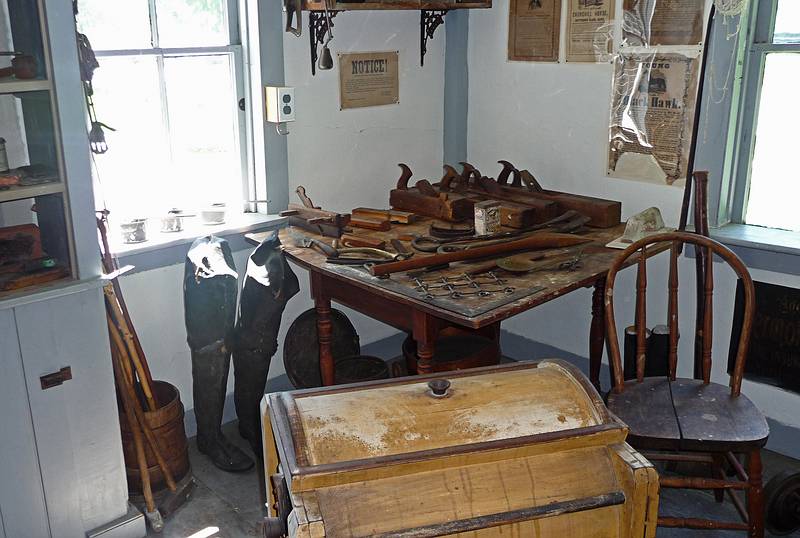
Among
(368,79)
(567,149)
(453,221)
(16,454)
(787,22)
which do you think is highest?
(787,22)

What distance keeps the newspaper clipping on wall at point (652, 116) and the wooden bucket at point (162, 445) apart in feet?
7.10

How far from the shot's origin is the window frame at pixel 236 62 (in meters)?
2.91

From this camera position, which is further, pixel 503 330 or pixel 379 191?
pixel 503 330

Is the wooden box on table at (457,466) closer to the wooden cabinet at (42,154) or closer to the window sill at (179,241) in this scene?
the wooden cabinet at (42,154)

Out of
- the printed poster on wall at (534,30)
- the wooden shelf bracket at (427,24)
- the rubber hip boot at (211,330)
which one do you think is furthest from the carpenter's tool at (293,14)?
the printed poster on wall at (534,30)

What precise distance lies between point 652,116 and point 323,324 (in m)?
1.66

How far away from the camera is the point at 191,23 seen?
3037 mm

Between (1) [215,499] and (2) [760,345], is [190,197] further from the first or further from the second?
(2) [760,345]

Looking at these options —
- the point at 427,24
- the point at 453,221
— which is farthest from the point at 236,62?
the point at 453,221

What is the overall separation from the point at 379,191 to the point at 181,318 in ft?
3.96


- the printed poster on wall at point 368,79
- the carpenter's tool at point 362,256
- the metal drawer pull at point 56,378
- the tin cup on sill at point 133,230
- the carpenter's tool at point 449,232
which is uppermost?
the printed poster on wall at point 368,79

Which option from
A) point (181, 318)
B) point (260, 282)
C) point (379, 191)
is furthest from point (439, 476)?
point (379, 191)

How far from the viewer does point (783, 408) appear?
3055 millimetres

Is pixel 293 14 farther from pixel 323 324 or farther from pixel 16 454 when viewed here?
pixel 16 454
